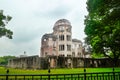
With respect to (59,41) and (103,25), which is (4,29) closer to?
(103,25)

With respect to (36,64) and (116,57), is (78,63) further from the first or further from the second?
(36,64)

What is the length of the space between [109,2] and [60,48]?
56.0 m

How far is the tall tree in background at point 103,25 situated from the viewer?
591 inches

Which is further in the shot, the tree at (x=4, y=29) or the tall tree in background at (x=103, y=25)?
the tree at (x=4, y=29)

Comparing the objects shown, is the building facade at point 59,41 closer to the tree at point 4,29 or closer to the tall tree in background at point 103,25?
the tall tree in background at point 103,25

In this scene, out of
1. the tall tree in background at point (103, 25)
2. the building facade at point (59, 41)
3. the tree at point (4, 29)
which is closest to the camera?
the tall tree in background at point (103, 25)

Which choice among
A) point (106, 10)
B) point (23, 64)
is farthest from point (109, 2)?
point (23, 64)

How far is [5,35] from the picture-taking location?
30625 millimetres

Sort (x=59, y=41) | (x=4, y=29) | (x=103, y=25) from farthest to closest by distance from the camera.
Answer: (x=59, y=41) → (x=4, y=29) → (x=103, y=25)

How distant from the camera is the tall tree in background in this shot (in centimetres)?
1502

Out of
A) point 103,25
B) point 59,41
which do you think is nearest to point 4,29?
point 103,25

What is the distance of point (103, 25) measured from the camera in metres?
20.0

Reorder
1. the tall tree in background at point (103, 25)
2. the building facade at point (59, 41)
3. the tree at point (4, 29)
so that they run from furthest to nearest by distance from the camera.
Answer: the building facade at point (59, 41) < the tree at point (4, 29) < the tall tree in background at point (103, 25)

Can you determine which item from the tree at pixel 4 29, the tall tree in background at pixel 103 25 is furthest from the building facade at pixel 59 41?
the tree at pixel 4 29
